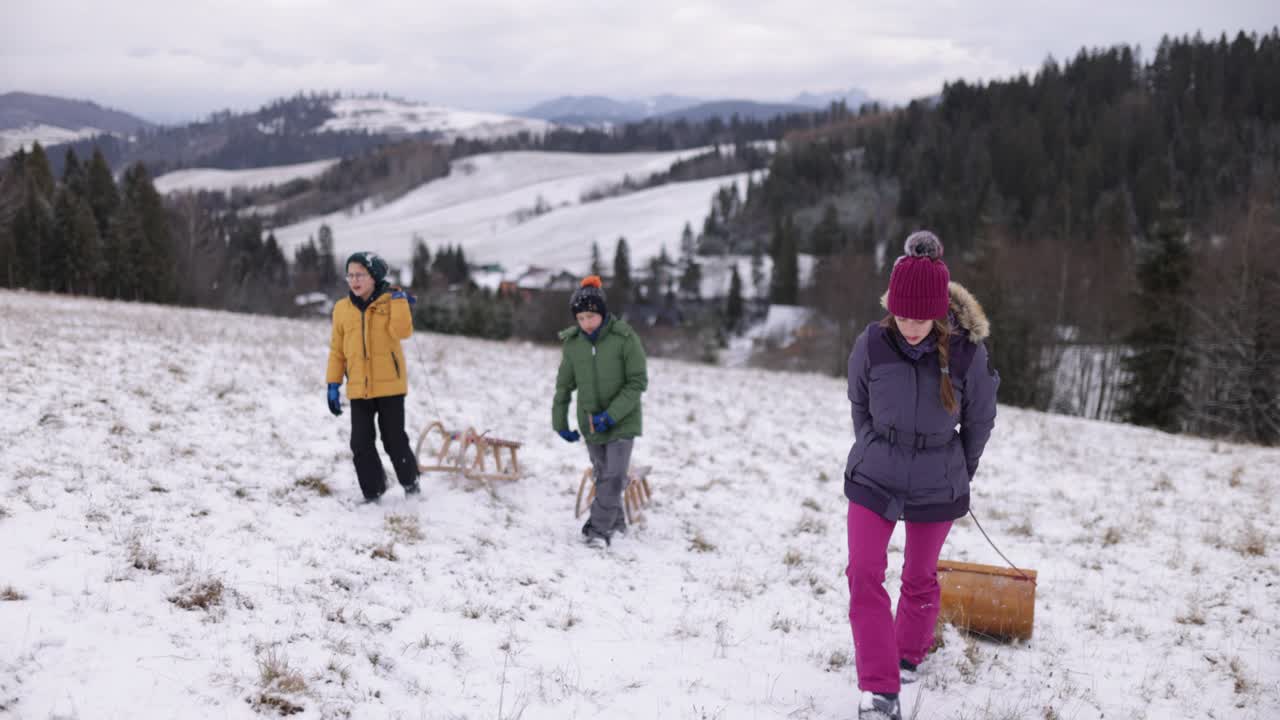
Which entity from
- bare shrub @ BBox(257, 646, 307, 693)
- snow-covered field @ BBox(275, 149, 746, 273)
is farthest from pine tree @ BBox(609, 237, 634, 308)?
bare shrub @ BBox(257, 646, 307, 693)

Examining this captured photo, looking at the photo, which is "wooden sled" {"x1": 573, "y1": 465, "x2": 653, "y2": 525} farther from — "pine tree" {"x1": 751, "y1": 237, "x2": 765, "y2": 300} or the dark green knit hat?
"pine tree" {"x1": 751, "y1": 237, "x2": 765, "y2": 300}

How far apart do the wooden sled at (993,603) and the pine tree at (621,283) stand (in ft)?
318

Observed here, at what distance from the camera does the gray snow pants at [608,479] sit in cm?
723

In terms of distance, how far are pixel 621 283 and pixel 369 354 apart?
106612mm

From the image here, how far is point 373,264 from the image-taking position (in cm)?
696

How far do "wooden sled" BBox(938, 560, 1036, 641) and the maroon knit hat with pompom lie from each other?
107 inches

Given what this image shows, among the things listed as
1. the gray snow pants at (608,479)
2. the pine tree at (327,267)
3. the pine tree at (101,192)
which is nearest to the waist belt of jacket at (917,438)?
the gray snow pants at (608,479)

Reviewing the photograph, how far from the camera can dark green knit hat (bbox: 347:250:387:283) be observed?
22.6ft

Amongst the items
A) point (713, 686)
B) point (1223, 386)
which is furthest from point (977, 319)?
point (1223, 386)

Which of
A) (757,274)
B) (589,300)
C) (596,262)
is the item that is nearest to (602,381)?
(589,300)

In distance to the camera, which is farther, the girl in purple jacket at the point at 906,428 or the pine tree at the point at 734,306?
the pine tree at the point at 734,306

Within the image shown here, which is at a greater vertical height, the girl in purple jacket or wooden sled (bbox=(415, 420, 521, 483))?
the girl in purple jacket

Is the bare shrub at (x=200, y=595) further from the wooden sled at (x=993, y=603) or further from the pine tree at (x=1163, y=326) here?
the pine tree at (x=1163, y=326)

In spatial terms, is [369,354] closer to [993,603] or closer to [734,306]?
[993,603]
